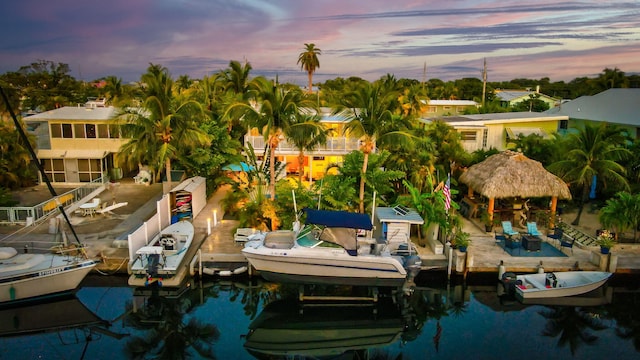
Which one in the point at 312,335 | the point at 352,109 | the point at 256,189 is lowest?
the point at 312,335

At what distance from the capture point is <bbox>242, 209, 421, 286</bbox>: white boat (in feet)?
52.4

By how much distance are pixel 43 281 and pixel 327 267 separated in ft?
31.7

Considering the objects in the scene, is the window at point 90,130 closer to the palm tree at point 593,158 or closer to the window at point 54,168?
the window at point 54,168

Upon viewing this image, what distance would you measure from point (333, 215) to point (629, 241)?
1334 cm

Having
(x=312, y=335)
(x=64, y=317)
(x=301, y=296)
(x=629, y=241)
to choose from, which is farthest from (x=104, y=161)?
(x=629, y=241)

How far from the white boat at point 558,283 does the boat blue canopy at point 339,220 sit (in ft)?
19.0

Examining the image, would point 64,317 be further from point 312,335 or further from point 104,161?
point 104,161

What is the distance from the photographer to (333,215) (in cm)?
1694

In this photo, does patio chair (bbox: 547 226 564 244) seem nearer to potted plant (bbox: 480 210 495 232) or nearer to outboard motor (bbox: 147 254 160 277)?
potted plant (bbox: 480 210 495 232)

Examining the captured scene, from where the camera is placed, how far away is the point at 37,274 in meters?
16.0

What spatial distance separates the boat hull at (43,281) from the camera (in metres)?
15.6

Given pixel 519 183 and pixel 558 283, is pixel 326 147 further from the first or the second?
pixel 558 283

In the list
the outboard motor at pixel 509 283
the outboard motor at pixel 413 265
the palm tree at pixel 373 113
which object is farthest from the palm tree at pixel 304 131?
the outboard motor at pixel 509 283

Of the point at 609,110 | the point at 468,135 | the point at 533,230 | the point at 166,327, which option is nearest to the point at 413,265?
the point at 533,230
